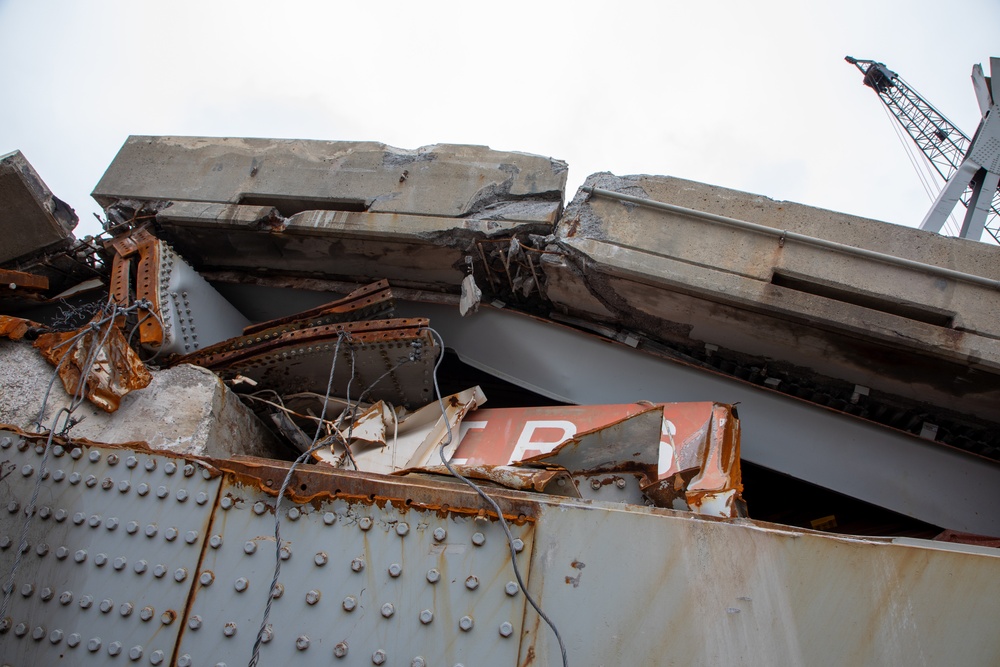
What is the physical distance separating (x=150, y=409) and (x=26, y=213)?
2501 mm

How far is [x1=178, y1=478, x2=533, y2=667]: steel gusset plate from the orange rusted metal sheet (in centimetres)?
159

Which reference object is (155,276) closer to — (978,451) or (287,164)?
(287,164)

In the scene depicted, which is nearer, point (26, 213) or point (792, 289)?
point (792, 289)

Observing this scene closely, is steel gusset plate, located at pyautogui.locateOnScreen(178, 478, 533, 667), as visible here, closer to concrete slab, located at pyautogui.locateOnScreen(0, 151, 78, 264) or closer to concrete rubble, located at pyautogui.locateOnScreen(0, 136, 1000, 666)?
concrete rubble, located at pyautogui.locateOnScreen(0, 136, 1000, 666)

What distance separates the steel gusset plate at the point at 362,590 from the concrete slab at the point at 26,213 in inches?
153

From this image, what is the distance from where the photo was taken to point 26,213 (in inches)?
201

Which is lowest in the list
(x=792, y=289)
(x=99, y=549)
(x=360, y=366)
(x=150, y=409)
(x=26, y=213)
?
(x=99, y=549)

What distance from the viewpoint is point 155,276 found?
4.87m

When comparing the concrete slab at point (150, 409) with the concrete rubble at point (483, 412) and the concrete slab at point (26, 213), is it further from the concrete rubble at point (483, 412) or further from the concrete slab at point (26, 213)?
the concrete slab at point (26, 213)

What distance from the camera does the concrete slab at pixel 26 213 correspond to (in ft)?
16.1

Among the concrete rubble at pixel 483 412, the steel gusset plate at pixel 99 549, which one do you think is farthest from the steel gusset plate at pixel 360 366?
the steel gusset plate at pixel 99 549

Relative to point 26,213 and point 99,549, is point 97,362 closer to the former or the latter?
point 99,549

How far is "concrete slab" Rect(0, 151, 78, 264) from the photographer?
4.91m

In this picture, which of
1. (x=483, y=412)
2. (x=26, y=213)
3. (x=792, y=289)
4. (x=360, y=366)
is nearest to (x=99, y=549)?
(x=360, y=366)
